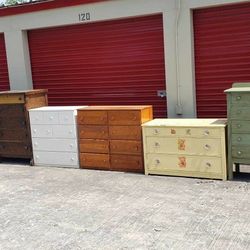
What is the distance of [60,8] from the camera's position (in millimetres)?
8938

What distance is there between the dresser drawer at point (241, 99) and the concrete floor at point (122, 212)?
1178 millimetres

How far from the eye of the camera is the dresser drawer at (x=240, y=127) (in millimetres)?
6074

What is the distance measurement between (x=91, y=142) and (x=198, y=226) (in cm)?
319

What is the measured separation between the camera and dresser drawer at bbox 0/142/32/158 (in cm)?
812

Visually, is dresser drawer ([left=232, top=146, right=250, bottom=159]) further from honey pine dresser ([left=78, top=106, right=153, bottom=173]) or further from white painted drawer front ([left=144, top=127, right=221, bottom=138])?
honey pine dresser ([left=78, top=106, right=153, bottom=173])

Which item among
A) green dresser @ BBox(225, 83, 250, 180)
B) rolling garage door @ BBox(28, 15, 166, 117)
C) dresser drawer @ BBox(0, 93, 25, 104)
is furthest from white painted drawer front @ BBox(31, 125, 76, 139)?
green dresser @ BBox(225, 83, 250, 180)

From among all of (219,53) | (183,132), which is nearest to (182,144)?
(183,132)

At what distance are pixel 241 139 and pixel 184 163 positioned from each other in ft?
3.14

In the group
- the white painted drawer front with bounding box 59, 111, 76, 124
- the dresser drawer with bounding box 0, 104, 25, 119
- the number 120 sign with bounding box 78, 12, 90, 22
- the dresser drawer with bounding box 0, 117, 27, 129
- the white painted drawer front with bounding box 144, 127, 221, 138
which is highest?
the number 120 sign with bounding box 78, 12, 90, 22

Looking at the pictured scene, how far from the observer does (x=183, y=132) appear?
6.44 m

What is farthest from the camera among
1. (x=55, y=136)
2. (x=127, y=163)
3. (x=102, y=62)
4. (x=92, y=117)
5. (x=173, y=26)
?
(x=102, y=62)

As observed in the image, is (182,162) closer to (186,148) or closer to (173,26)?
(186,148)

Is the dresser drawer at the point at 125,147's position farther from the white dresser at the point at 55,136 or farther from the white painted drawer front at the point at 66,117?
the white painted drawer front at the point at 66,117

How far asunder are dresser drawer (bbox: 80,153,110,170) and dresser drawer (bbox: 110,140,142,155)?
22cm
